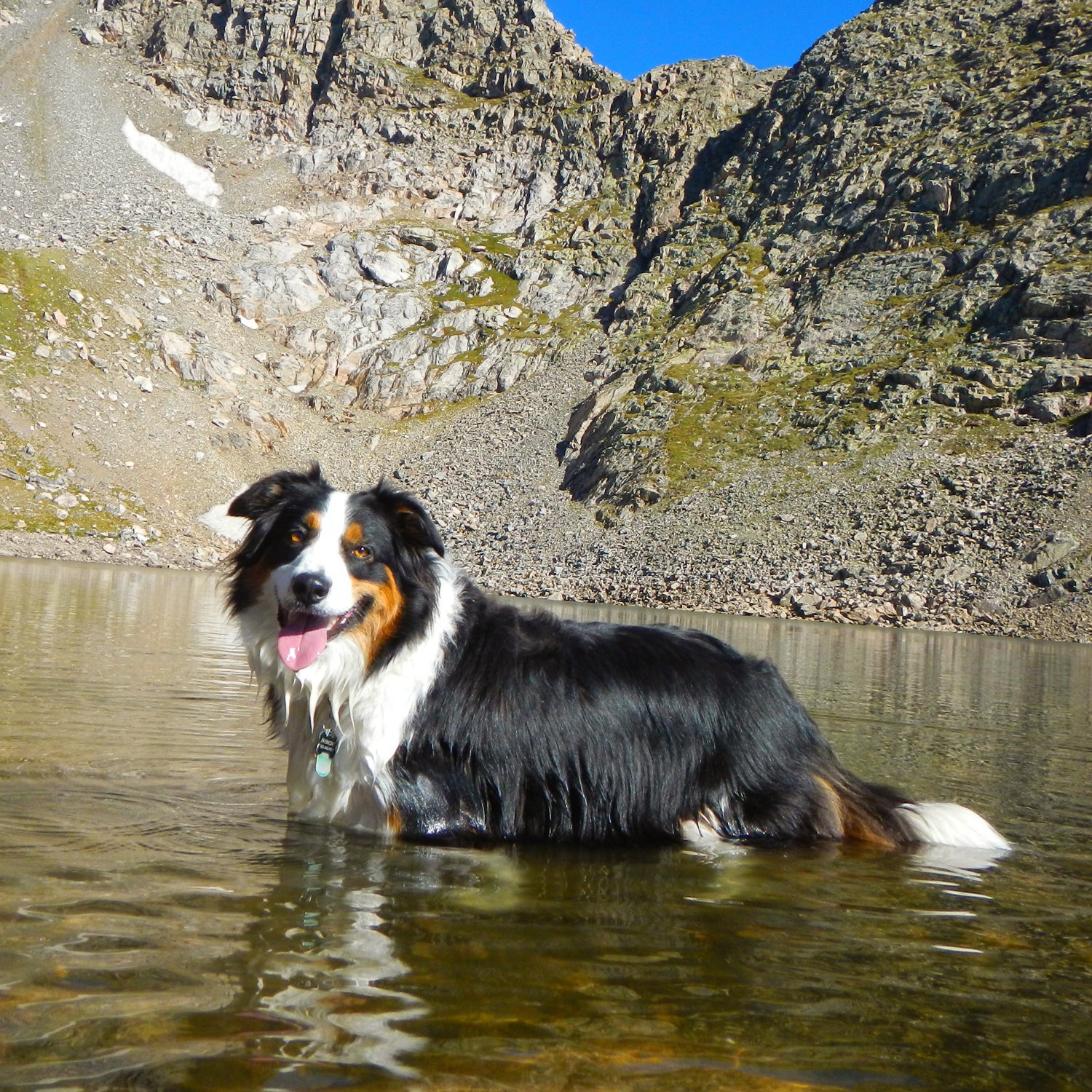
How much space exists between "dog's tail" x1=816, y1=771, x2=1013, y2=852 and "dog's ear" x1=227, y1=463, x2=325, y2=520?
3913 millimetres

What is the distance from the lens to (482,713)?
576 centimetres

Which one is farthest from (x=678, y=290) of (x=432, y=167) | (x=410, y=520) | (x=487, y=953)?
(x=487, y=953)

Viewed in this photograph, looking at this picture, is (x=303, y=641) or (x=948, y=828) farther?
(x=948, y=828)

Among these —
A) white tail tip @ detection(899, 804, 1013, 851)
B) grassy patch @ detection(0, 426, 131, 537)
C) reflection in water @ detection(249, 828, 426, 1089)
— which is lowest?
reflection in water @ detection(249, 828, 426, 1089)

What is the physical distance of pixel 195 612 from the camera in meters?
28.9

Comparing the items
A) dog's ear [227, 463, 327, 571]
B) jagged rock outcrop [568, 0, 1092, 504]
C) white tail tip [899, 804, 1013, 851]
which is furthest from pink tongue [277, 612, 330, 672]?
jagged rock outcrop [568, 0, 1092, 504]

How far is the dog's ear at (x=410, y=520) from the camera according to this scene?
5.70 metres

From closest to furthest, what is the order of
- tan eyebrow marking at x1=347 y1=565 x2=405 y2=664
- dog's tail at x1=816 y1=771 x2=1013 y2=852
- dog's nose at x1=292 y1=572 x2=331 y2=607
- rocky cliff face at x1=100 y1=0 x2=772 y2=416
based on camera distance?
dog's nose at x1=292 y1=572 x2=331 y2=607
tan eyebrow marking at x1=347 y1=565 x2=405 y2=664
dog's tail at x1=816 y1=771 x2=1013 y2=852
rocky cliff face at x1=100 y1=0 x2=772 y2=416

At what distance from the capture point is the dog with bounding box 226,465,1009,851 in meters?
5.58

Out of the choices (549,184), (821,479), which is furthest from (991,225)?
(549,184)

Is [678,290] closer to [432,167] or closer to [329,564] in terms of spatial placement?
[432,167]

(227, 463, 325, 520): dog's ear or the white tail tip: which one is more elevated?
(227, 463, 325, 520): dog's ear

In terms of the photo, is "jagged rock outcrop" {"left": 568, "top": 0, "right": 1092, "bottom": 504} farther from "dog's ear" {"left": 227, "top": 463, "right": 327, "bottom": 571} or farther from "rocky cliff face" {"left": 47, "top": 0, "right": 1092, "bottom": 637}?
"dog's ear" {"left": 227, "top": 463, "right": 327, "bottom": 571}

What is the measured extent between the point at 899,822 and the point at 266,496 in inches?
183
